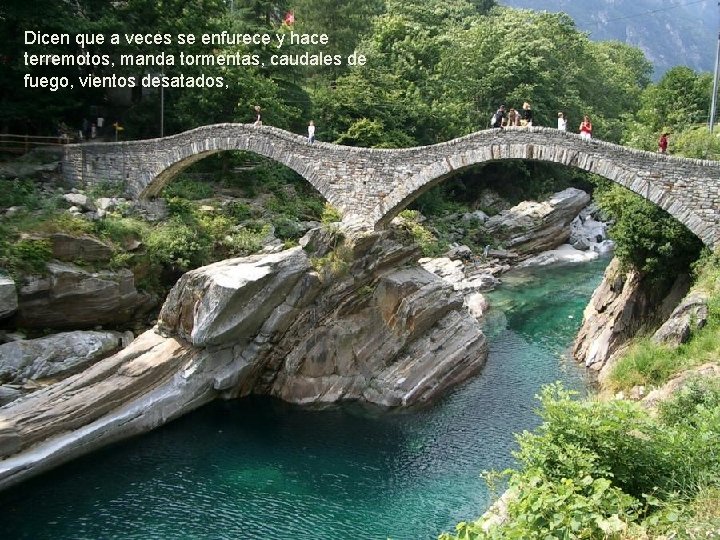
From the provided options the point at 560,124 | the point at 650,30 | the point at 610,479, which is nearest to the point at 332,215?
the point at 560,124

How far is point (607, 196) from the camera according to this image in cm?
2470

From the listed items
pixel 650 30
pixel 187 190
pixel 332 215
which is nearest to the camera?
pixel 332 215

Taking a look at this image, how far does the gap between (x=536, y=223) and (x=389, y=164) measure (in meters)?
20.0

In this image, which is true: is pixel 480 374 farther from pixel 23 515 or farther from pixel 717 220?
pixel 23 515

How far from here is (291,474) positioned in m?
16.1

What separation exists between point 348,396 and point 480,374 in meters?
4.76

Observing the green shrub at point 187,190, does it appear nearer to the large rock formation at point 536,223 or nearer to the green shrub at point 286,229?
the green shrub at point 286,229

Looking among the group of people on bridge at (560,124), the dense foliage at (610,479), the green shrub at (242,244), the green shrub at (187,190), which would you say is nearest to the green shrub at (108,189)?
the green shrub at (187,190)

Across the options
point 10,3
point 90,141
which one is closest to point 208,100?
point 90,141

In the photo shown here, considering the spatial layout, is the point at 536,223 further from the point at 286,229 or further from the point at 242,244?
the point at 242,244

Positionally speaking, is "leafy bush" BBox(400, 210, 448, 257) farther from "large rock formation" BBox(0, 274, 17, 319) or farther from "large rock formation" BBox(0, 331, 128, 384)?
"large rock formation" BBox(0, 274, 17, 319)

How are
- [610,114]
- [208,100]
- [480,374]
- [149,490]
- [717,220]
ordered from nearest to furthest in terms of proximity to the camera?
[149,490] → [717,220] → [480,374] → [208,100] → [610,114]

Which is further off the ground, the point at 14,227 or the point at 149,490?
the point at 14,227

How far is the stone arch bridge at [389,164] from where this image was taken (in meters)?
18.4
